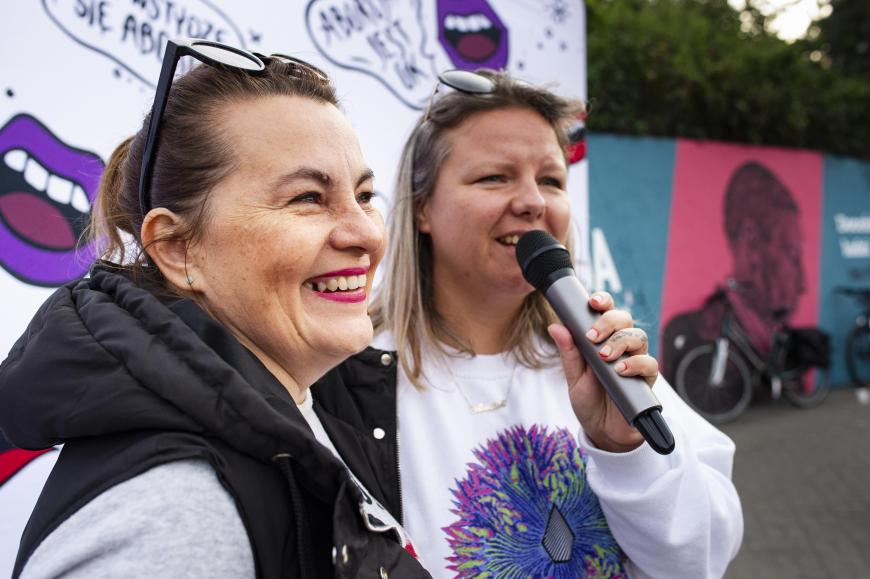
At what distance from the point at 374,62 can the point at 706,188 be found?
19.8 ft

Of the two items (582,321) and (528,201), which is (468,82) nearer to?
(528,201)

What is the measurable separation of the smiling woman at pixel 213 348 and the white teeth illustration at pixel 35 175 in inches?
13.6

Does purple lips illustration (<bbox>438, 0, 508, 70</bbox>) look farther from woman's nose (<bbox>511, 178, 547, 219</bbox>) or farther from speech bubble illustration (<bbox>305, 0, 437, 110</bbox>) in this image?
woman's nose (<bbox>511, 178, 547, 219</bbox>)

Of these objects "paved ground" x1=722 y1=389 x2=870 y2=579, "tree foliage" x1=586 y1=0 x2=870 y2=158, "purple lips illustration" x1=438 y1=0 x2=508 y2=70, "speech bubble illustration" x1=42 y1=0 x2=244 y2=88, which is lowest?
"paved ground" x1=722 y1=389 x2=870 y2=579

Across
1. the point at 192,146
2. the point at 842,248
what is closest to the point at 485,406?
the point at 192,146

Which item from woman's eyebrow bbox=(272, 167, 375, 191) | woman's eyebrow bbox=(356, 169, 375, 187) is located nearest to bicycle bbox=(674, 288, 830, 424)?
woman's eyebrow bbox=(356, 169, 375, 187)

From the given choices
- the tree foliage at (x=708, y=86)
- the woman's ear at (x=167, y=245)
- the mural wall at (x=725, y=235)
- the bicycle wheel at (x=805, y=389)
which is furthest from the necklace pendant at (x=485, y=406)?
the bicycle wheel at (x=805, y=389)

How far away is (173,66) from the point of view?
103 cm

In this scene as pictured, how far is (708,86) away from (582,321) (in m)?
7.13

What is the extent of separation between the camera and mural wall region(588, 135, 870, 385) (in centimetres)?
656

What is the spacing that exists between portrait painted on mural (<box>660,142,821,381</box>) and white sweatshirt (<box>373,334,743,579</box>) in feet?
18.0

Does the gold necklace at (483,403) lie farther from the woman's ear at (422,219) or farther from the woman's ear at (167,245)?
the woman's ear at (167,245)

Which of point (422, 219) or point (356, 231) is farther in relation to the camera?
point (422, 219)

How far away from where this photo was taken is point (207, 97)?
3.45 feet
